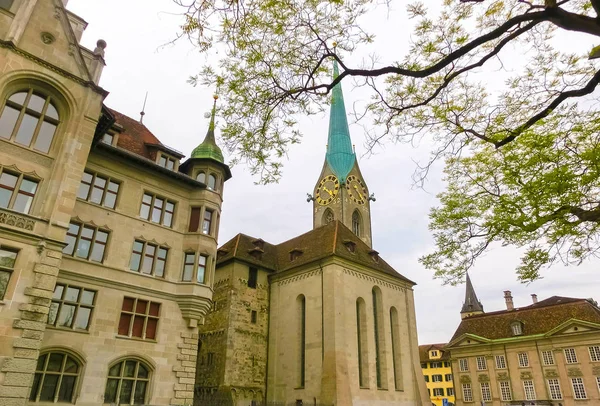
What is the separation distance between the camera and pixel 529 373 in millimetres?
42188

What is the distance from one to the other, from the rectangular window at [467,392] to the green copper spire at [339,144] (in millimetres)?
29633

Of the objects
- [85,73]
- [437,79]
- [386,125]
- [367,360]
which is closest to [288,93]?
[386,125]

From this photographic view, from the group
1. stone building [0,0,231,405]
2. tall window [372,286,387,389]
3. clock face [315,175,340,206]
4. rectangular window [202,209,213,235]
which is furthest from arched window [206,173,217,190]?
clock face [315,175,340,206]

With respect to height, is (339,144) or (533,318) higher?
(339,144)

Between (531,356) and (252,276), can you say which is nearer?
(252,276)

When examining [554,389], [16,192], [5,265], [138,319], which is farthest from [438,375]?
[16,192]

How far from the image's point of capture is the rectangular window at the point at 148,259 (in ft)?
64.2

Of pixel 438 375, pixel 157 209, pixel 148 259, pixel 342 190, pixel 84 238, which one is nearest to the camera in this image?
pixel 84 238

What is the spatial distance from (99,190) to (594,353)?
46.1 metres

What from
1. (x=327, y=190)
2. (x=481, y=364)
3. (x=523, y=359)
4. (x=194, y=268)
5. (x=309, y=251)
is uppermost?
(x=327, y=190)

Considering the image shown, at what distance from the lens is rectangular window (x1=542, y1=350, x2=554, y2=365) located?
4122 cm

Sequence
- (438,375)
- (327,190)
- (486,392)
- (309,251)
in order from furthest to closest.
A: (438,375) → (327,190) → (486,392) → (309,251)

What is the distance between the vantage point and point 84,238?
17984 millimetres

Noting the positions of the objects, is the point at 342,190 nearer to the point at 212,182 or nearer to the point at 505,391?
the point at 505,391
